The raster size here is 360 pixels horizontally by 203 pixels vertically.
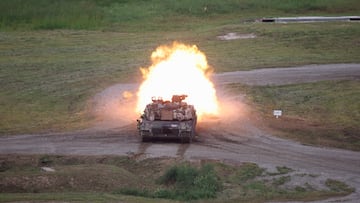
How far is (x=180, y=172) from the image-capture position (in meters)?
41.2

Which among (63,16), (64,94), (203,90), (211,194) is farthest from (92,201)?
(63,16)

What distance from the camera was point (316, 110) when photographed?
58.8m

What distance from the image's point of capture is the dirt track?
45906 mm

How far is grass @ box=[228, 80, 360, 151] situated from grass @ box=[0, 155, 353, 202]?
8.57 meters

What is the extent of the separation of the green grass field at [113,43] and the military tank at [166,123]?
7.01 meters

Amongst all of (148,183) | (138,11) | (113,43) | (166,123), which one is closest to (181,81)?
(166,123)

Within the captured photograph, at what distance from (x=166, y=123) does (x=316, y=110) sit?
12651mm

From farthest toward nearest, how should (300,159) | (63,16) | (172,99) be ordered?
(63,16)
(172,99)
(300,159)

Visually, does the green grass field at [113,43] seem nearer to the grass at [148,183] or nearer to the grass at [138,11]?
the grass at [138,11]

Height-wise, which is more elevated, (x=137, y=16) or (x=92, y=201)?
(x=137, y=16)

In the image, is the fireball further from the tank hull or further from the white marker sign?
the tank hull

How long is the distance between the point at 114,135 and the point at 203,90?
30.6 ft

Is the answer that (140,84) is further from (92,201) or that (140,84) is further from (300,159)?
(92,201)

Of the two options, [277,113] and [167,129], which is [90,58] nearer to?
[277,113]
